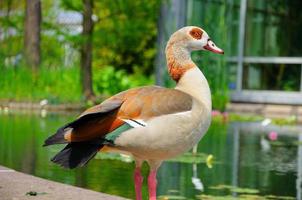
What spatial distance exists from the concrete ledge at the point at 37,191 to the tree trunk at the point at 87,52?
14345 millimetres

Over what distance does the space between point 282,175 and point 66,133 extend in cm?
406

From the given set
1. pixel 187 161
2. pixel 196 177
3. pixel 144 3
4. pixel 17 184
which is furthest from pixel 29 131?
pixel 144 3

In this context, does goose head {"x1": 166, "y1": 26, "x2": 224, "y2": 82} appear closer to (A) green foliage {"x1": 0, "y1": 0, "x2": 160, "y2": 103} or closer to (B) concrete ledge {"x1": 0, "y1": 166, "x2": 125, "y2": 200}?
(B) concrete ledge {"x1": 0, "y1": 166, "x2": 125, "y2": 200}

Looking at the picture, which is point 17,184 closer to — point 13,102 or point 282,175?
point 282,175

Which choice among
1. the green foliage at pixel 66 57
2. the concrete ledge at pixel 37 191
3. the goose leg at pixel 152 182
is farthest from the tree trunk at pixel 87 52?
the goose leg at pixel 152 182

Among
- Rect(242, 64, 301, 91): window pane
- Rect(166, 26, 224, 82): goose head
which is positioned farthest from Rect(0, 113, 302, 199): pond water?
Rect(242, 64, 301, 91): window pane

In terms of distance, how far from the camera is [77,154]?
4.82m

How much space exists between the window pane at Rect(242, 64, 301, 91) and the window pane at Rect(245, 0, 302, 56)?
0.50m

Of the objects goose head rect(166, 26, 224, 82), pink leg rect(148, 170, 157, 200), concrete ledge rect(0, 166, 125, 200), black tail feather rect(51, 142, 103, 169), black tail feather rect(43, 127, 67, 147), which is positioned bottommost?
concrete ledge rect(0, 166, 125, 200)

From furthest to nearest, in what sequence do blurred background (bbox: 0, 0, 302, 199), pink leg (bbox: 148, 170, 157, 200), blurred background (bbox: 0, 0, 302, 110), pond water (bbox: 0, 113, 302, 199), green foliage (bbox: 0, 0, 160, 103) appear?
blurred background (bbox: 0, 0, 302, 110), green foliage (bbox: 0, 0, 160, 103), blurred background (bbox: 0, 0, 302, 199), pond water (bbox: 0, 113, 302, 199), pink leg (bbox: 148, 170, 157, 200)

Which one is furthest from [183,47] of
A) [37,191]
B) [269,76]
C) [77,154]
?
[269,76]

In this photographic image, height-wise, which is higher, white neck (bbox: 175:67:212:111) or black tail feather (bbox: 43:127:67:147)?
white neck (bbox: 175:67:212:111)

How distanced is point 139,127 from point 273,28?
67.8 feet

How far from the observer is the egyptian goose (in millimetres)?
4797
